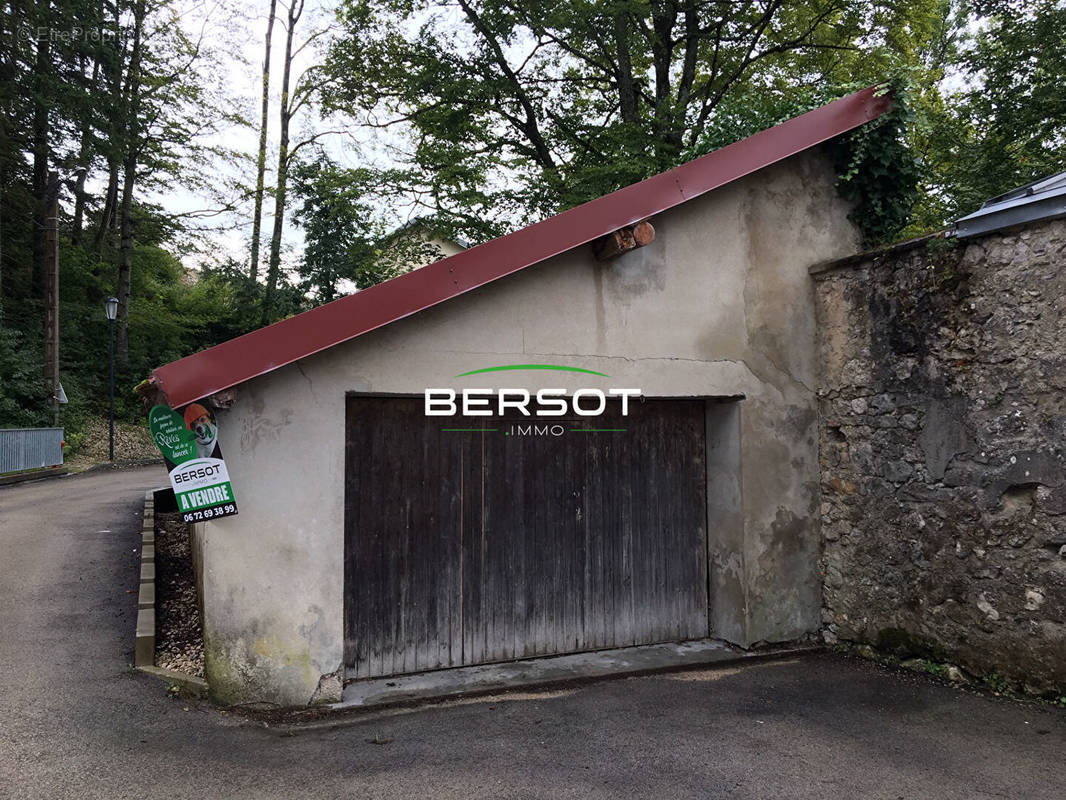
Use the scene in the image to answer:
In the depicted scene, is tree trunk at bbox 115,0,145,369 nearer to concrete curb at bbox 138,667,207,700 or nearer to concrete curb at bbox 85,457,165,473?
concrete curb at bbox 85,457,165,473

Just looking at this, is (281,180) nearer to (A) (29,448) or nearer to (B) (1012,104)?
(A) (29,448)

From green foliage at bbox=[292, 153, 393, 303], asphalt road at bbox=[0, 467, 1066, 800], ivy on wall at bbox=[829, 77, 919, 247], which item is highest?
green foliage at bbox=[292, 153, 393, 303]

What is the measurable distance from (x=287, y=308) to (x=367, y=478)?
17192 millimetres

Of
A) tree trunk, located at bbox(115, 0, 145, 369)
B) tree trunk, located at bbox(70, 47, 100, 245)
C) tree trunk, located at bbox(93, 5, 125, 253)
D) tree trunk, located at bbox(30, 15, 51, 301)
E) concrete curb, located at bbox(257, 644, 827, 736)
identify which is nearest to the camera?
concrete curb, located at bbox(257, 644, 827, 736)

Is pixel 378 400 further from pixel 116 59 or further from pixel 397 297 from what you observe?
pixel 116 59

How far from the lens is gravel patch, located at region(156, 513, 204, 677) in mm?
5223

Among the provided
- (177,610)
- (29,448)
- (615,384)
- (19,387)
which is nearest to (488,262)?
(615,384)

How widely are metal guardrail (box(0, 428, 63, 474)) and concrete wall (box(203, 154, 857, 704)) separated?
41.7ft

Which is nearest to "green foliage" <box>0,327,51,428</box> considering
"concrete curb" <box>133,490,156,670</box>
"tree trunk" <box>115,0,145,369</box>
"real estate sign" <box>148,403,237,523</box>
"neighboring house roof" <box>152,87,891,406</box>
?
"tree trunk" <box>115,0,145,369</box>

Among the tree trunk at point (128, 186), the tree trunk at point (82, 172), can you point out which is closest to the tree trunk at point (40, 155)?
the tree trunk at point (82, 172)

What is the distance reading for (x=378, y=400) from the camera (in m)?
5.15

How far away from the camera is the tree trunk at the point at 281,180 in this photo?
2088 cm

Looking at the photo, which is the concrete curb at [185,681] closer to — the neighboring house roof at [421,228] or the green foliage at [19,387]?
the neighboring house roof at [421,228]

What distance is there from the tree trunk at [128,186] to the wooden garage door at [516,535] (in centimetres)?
1972
